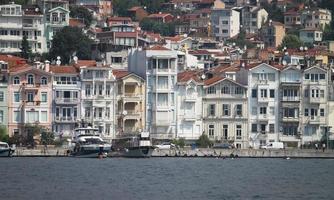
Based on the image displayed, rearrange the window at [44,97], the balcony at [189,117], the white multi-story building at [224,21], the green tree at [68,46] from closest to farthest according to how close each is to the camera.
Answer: the window at [44,97]
the balcony at [189,117]
the green tree at [68,46]
the white multi-story building at [224,21]

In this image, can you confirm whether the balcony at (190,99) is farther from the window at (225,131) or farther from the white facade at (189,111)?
the window at (225,131)

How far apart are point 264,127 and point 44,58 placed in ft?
80.0

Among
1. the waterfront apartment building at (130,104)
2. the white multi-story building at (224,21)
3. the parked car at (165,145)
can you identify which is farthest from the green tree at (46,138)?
the white multi-story building at (224,21)

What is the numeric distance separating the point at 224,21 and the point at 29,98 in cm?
7079

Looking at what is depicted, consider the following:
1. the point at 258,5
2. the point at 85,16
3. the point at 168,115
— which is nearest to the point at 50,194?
the point at 168,115

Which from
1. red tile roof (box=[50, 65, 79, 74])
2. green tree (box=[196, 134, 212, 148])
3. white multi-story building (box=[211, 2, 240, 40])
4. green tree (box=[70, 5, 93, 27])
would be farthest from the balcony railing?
white multi-story building (box=[211, 2, 240, 40])

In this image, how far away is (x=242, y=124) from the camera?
381 ft

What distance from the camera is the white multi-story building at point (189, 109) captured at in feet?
377

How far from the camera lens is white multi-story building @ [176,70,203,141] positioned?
115000mm

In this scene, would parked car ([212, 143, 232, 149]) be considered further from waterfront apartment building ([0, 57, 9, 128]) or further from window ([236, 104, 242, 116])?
waterfront apartment building ([0, 57, 9, 128])

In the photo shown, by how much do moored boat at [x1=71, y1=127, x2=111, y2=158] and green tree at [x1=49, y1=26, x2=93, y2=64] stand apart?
23.6 meters

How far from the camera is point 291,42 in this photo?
163 m

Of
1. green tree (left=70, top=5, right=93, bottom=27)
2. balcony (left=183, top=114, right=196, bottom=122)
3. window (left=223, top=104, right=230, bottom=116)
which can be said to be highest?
green tree (left=70, top=5, right=93, bottom=27)

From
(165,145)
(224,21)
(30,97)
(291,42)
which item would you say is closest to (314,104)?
(165,145)
